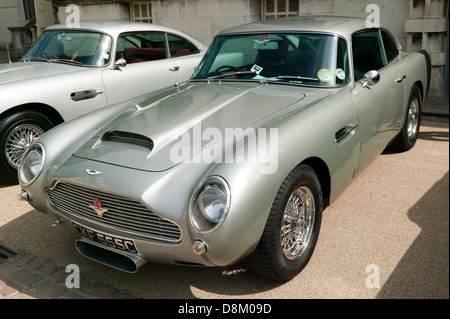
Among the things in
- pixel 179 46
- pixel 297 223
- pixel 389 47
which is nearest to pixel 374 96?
pixel 389 47

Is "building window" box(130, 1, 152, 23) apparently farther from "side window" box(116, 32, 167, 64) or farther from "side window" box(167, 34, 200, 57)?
"side window" box(116, 32, 167, 64)

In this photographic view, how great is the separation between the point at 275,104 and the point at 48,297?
6.66 ft

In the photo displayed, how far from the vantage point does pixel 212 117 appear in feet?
10.3

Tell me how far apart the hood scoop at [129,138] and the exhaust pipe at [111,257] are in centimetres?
68

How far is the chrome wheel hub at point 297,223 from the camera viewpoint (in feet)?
9.40

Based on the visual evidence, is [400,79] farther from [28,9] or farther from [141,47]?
[28,9]

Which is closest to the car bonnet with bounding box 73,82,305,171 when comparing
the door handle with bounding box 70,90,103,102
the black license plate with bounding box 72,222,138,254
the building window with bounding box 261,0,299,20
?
the black license plate with bounding box 72,222,138,254

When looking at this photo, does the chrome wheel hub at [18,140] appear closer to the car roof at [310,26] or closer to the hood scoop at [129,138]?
the hood scoop at [129,138]

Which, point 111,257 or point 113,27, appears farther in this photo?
point 113,27

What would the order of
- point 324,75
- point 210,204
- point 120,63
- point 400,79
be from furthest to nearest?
point 120,63
point 400,79
point 324,75
point 210,204

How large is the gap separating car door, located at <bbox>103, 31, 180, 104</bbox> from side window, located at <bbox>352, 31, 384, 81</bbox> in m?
2.78

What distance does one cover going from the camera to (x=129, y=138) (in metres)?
3.03

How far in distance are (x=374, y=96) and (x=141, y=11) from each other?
961 centimetres
